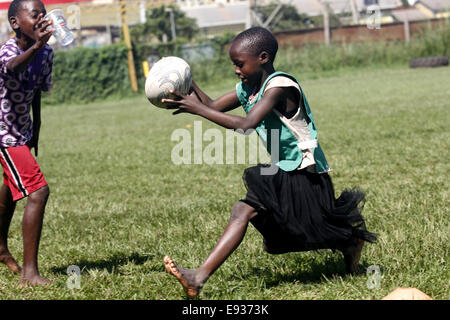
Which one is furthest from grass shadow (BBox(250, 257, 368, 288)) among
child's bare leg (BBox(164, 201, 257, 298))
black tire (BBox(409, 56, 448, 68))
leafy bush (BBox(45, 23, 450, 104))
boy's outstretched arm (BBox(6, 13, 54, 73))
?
leafy bush (BBox(45, 23, 450, 104))

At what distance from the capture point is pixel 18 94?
417cm

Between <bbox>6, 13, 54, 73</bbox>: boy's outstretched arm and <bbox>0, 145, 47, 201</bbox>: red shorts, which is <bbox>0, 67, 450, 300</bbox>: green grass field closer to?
<bbox>0, 145, 47, 201</bbox>: red shorts

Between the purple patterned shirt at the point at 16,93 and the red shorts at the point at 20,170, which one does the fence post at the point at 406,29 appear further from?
the red shorts at the point at 20,170

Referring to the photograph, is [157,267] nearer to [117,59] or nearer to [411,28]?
[117,59]

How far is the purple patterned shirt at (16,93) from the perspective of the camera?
13.4 ft

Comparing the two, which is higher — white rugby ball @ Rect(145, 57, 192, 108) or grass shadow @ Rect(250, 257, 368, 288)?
white rugby ball @ Rect(145, 57, 192, 108)

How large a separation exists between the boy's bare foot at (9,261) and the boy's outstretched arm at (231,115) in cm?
197

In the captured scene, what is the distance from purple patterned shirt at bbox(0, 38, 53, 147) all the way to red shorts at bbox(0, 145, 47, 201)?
6 centimetres

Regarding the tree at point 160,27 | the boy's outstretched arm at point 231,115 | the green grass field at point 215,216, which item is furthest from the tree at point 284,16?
the boy's outstretched arm at point 231,115

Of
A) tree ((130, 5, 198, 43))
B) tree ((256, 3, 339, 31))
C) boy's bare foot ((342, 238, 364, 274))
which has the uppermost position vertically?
boy's bare foot ((342, 238, 364, 274))

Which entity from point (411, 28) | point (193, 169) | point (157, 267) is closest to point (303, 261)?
point (157, 267)

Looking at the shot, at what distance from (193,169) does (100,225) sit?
3038mm

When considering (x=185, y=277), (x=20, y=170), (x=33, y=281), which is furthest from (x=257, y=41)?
(x=33, y=281)

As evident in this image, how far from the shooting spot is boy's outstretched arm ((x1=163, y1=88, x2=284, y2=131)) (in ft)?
11.0
